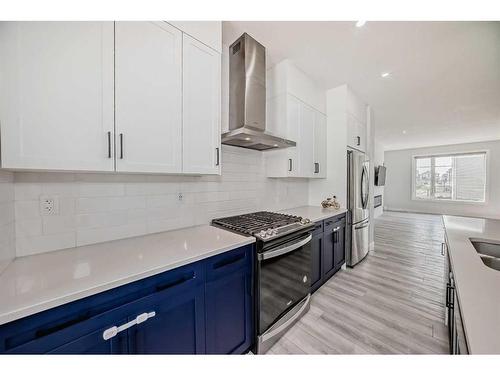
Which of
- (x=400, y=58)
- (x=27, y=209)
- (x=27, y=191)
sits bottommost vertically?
(x=27, y=209)

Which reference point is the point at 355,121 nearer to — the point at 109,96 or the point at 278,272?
the point at 278,272

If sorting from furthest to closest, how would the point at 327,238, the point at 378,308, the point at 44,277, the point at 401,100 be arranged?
1. the point at 401,100
2. the point at 327,238
3. the point at 378,308
4. the point at 44,277

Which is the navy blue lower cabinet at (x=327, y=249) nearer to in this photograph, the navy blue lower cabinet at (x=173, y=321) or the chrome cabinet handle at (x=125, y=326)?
the navy blue lower cabinet at (x=173, y=321)

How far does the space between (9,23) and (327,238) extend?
2.93m

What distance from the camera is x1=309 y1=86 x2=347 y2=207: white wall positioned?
2.94m

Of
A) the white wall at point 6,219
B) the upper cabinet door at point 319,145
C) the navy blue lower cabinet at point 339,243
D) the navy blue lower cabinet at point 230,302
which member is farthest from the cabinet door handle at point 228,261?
the upper cabinet door at point 319,145

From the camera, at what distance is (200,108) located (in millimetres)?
1519

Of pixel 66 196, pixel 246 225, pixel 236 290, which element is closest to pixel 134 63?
pixel 66 196

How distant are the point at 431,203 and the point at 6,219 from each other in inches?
403

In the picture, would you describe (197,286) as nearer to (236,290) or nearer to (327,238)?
(236,290)

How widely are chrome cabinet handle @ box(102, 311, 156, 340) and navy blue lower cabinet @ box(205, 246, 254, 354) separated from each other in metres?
0.33

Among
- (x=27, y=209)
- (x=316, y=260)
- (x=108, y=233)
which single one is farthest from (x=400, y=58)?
(x=27, y=209)

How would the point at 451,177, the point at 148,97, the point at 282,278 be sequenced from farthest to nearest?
the point at 451,177, the point at 282,278, the point at 148,97
